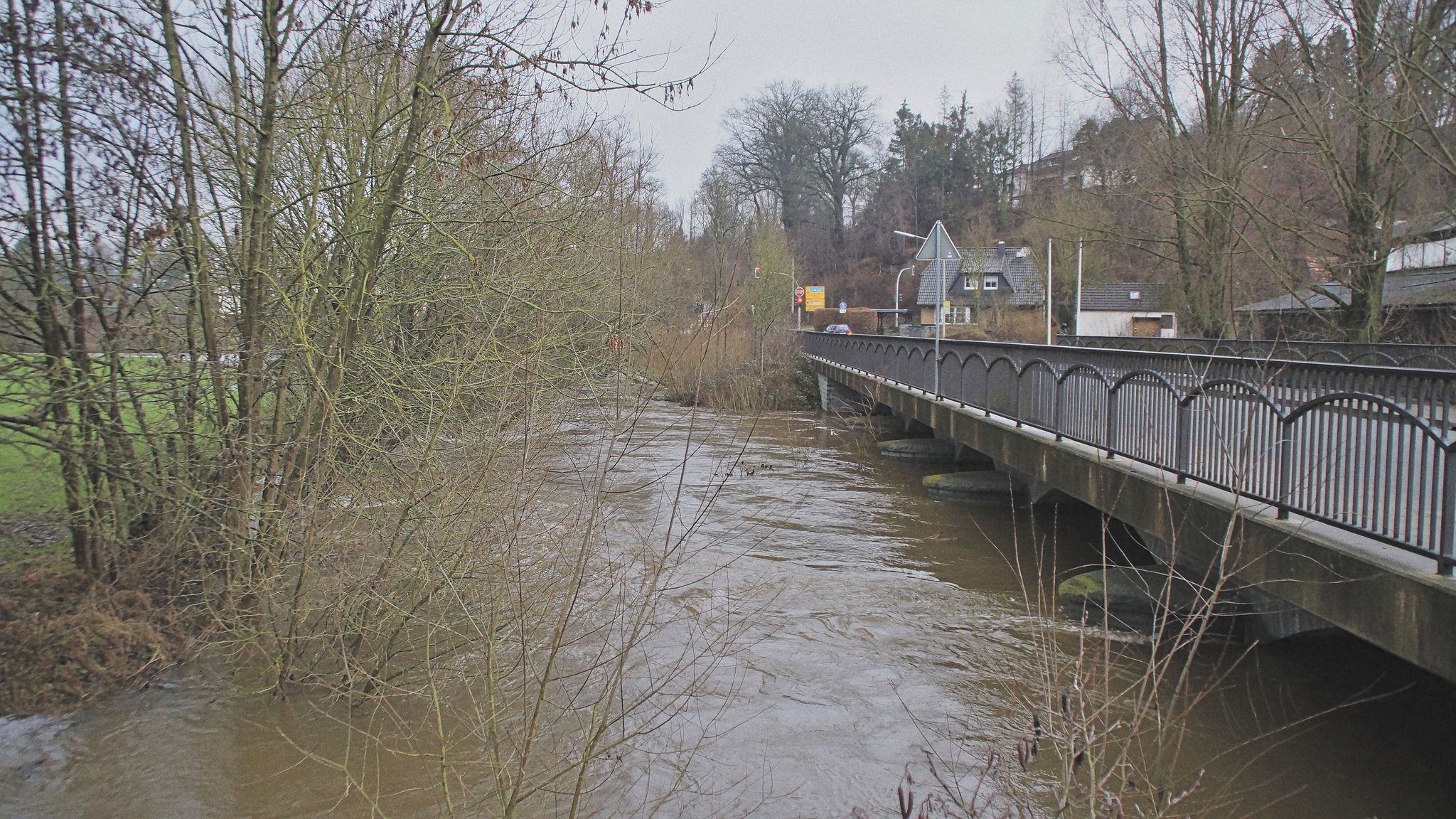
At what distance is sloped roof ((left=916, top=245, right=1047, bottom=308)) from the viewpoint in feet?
193

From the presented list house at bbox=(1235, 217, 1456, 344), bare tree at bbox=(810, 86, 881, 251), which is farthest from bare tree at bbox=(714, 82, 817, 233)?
house at bbox=(1235, 217, 1456, 344)

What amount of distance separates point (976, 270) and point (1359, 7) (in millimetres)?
41234

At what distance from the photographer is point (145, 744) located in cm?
620

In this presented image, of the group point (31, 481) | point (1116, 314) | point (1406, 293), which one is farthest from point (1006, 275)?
point (31, 481)

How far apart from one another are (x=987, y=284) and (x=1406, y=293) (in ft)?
145

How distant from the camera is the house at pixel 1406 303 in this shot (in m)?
18.4

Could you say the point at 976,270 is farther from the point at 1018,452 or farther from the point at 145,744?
the point at 145,744

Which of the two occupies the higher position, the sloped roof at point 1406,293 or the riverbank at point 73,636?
the sloped roof at point 1406,293

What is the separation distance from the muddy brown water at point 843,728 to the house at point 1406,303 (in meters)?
9.58

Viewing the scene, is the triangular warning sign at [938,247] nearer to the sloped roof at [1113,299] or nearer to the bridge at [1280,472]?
the bridge at [1280,472]

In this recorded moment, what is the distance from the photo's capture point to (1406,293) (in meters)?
25.9

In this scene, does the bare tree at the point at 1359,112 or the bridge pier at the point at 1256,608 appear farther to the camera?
the bare tree at the point at 1359,112

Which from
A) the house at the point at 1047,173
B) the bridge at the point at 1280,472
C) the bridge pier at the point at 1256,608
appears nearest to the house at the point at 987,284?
the house at the point at 1047,173

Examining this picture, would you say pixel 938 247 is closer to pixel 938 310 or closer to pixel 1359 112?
pixel 938 310
